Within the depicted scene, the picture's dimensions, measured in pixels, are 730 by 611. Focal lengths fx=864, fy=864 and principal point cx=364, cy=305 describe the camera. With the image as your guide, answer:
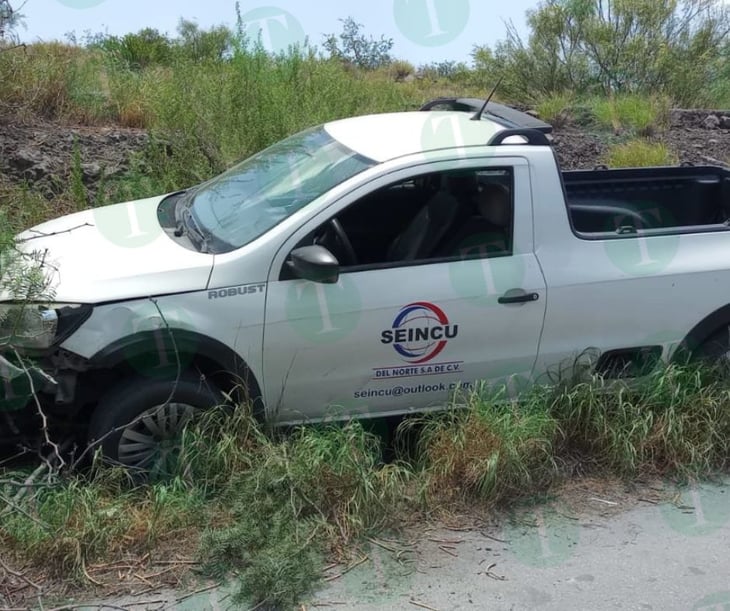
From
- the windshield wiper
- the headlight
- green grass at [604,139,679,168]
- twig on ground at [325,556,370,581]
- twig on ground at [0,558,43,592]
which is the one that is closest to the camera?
twig on ground at [0,558,43,592]

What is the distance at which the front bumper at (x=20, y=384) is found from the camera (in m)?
3.75

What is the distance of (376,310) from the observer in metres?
A: 4.15

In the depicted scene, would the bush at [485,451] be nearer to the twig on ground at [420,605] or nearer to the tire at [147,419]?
the twig on ground at [420,605]

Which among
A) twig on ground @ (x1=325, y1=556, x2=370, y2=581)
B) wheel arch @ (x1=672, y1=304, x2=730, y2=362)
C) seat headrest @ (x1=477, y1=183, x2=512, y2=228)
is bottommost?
twig on ground @ (x1=325, y1=556, x2=370, y2=581)

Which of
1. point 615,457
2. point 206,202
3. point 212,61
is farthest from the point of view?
point 212,61

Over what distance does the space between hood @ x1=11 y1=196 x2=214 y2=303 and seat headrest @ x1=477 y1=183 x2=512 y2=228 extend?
1487 millimetres

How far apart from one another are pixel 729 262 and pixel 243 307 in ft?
8.71

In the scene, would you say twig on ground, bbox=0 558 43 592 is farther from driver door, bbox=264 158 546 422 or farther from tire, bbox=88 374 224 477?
driver door, bbox=264 158 546 422

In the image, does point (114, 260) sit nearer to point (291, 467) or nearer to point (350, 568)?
point (291, 467)

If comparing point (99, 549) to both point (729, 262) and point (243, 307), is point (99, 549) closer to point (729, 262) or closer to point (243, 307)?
point (243, 307)

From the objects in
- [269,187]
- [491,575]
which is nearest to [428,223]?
[269,187]

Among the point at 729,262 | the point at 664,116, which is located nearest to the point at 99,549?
the point at 729,262

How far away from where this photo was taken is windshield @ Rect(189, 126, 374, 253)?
4.27 m

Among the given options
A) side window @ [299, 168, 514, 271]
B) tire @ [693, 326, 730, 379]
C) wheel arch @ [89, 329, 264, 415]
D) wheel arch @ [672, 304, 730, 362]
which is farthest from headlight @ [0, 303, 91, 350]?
tire @ [693, 326, 730, 379]
